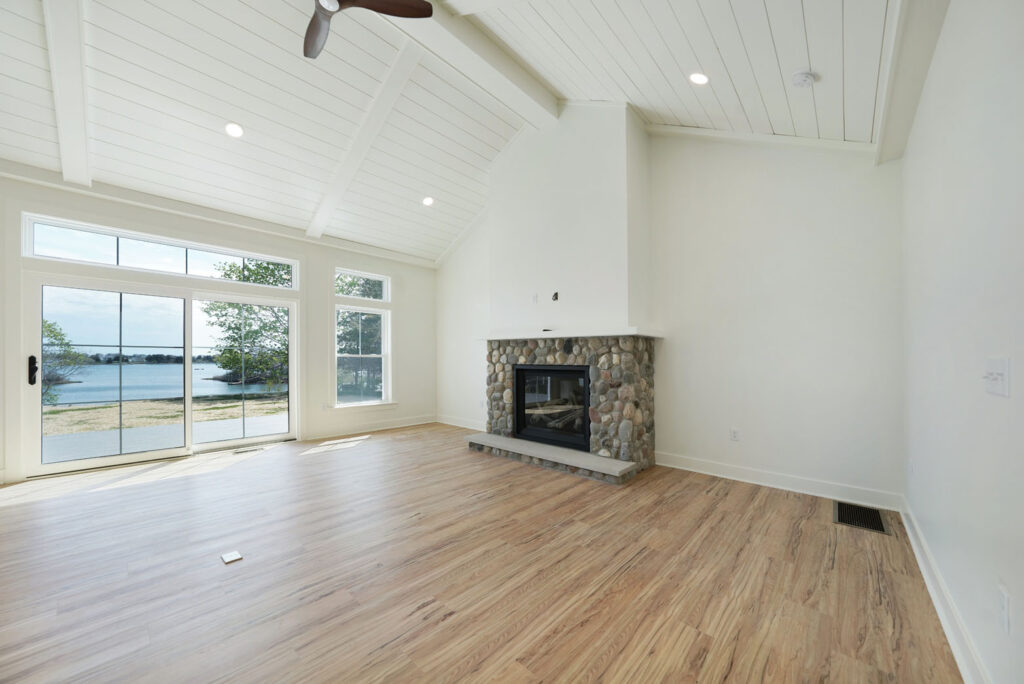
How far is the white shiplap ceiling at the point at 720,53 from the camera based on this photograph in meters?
2.33

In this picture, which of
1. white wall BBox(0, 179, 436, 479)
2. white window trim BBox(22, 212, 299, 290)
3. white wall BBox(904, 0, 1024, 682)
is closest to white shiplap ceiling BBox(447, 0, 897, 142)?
white wall BBox(904, 0, 1024, 682)

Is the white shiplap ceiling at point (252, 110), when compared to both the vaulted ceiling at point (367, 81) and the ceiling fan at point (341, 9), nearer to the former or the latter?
the vaulted ceiling at point (367, 81)

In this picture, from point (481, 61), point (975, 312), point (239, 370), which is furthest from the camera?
point (239, 370)

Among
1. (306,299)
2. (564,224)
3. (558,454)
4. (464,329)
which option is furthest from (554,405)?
(306,299)

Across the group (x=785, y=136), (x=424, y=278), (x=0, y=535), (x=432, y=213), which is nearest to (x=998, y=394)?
(x=785, y=136)

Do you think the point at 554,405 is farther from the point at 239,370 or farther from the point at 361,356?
the point at 239,370

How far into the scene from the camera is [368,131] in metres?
4.25

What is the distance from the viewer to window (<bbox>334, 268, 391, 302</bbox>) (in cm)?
607

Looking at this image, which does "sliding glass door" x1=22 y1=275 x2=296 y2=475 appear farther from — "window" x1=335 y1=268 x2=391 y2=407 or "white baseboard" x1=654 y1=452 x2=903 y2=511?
"white baseboard" x1=654 y1=452 x2=903 y2=511

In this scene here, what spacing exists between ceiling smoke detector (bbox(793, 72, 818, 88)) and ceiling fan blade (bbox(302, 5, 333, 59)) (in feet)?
9.69

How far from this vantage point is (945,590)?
6.24ft

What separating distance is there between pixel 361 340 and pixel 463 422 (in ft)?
6.63

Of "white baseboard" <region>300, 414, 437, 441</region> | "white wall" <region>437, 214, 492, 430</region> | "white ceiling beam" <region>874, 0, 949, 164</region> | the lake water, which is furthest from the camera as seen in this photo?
"white wall" <region>437, 214, 492, 430</region>

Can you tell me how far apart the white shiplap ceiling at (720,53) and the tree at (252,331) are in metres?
3.91
